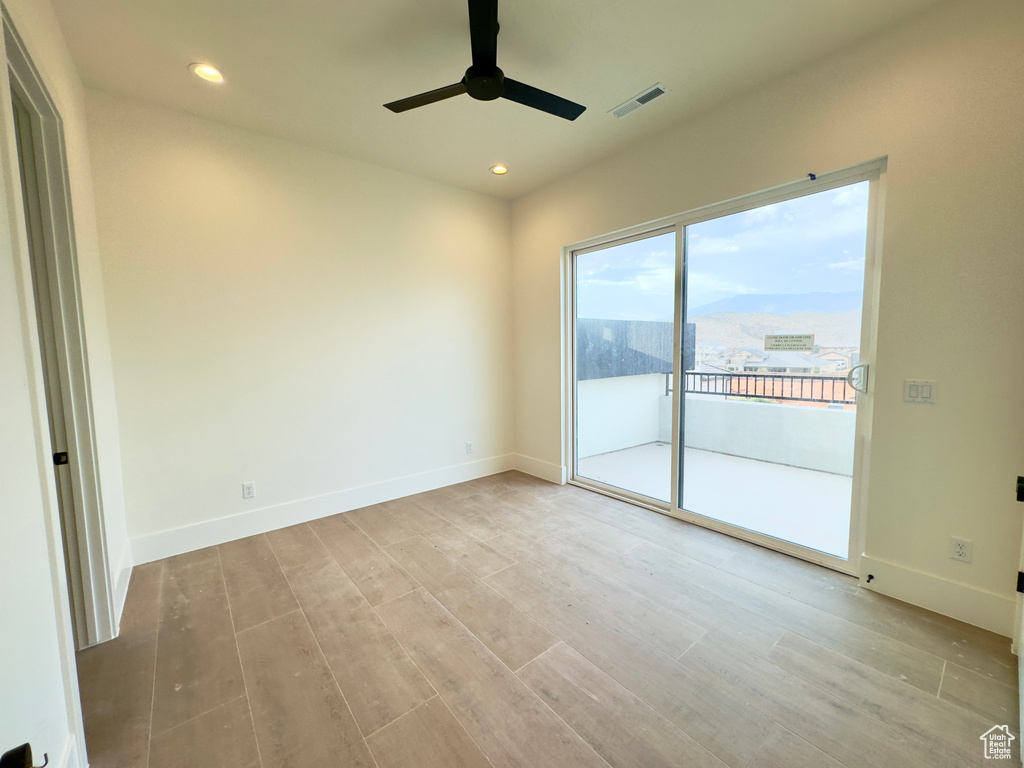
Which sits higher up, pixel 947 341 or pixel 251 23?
pixel 251 23

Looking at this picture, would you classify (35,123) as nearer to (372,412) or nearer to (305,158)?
(305,158)

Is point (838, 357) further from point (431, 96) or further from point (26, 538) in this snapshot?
point (26, 538)

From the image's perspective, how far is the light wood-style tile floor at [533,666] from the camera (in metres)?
1.37

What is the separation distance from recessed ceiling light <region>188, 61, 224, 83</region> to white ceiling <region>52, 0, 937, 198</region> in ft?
0.11

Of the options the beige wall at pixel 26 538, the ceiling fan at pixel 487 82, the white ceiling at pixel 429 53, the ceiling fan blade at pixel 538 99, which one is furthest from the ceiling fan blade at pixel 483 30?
the beige wall at pixel 26 538

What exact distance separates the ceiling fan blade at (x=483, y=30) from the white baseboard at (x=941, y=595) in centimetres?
314

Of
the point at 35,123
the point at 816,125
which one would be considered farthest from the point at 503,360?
the point at 35,123

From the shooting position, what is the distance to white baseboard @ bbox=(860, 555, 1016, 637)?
1.84 m

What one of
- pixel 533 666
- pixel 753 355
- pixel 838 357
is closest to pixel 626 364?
pixel 753 355

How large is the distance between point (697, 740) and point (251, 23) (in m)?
3.46

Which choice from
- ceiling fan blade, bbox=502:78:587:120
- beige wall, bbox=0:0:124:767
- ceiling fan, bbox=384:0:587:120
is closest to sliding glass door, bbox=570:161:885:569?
ceiling fan blade, bbox=502:78:587:120

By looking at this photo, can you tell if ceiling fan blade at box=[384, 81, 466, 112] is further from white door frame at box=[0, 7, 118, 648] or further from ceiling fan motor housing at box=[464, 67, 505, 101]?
white door frame at box=[0, 7, 118, 648]

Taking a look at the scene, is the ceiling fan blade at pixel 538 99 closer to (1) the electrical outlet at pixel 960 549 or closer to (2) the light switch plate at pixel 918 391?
(2) the light switch plate at pixel 918 391

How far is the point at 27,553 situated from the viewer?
1045 millimetres
